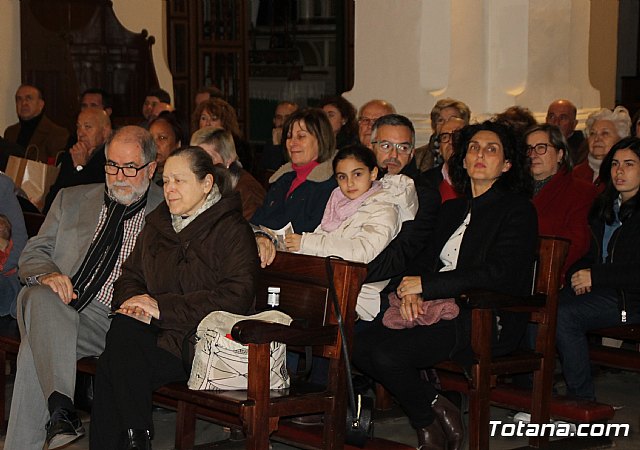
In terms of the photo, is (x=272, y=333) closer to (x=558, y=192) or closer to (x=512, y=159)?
(x=512, y=159)

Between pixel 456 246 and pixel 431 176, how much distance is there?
141cm

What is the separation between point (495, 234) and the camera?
199 inches

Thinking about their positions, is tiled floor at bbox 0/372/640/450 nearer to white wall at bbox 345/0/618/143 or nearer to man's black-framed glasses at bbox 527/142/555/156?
man's black-framed glasses at bbox 527/142/555/156

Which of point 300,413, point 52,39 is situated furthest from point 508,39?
point 52,39

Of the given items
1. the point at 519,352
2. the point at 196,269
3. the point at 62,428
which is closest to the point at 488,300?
the point at 519,352

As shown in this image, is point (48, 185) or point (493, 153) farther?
point (48, 185)

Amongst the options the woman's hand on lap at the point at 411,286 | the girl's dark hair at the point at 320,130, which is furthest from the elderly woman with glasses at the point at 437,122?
the woman's hand on lap at the point at 411,286

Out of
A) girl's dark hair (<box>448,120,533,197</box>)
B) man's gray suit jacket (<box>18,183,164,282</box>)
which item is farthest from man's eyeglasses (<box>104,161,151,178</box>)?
girl's dark hair (<box>448,120,533,197</box>)

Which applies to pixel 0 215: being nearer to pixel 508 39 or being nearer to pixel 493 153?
pixel 493 153

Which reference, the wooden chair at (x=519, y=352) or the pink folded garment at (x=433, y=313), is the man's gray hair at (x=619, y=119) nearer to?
the wooden chair at (x=519, y=352)

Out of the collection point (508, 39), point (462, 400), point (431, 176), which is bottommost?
point (462, 400)

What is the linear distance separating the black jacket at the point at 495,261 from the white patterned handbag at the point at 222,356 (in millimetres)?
808

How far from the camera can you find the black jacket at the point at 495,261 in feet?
16.3

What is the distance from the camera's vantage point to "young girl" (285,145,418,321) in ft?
17.0
